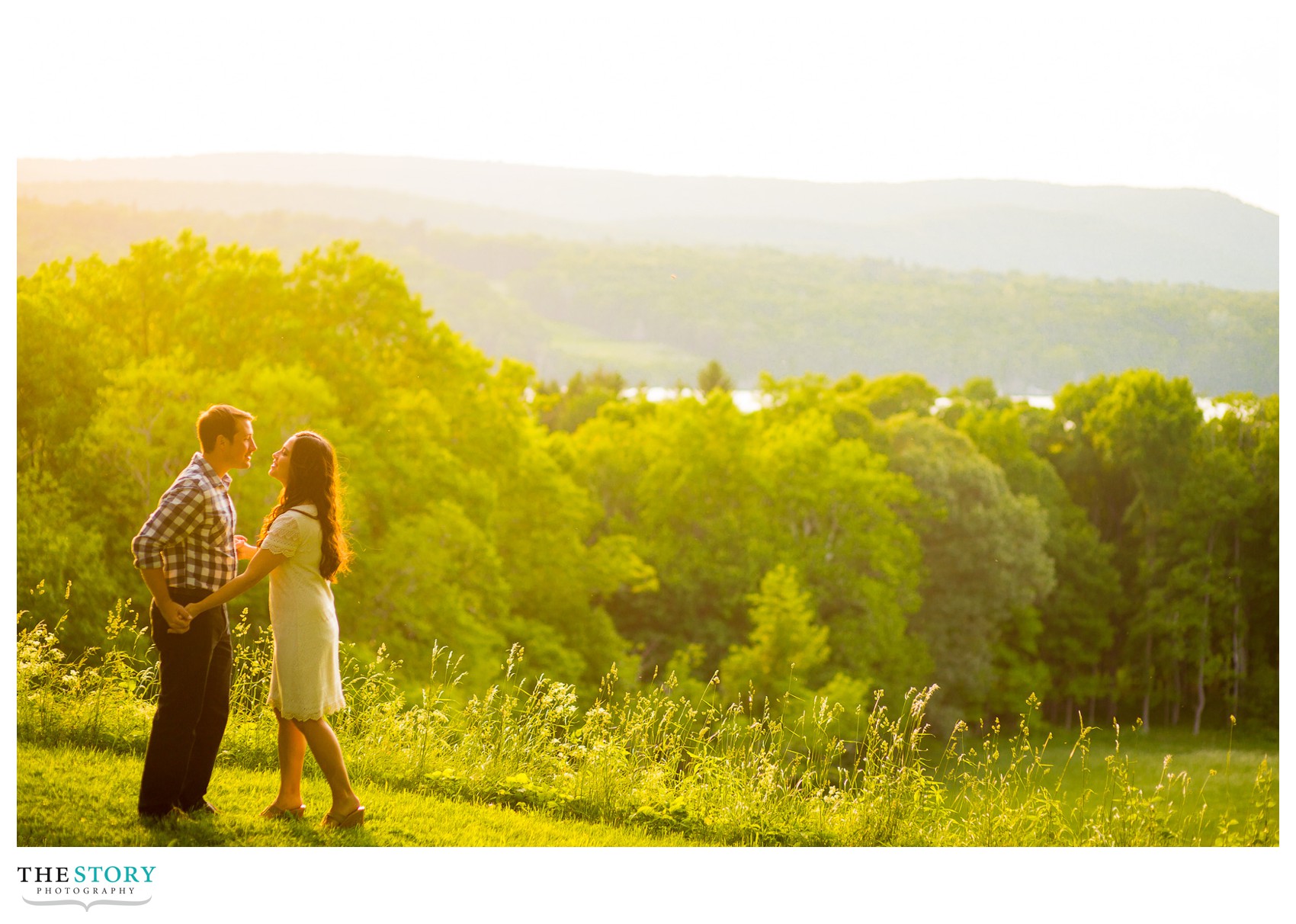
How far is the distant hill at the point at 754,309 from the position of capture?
30297mm

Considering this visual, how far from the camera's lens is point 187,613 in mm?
4719

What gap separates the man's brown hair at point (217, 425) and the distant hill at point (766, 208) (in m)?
13.8

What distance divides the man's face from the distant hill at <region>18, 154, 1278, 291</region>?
13.8 meters

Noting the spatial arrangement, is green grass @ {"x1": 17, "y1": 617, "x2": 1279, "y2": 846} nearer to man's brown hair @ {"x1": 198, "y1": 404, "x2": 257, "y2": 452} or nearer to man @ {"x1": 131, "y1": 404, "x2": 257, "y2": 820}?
man @ {"x1": 131, "y1": 404, "x2": 257, "y2": 820}

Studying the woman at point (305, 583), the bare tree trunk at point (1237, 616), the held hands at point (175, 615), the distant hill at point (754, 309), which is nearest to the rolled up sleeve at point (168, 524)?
the held hands at point (175, 615)

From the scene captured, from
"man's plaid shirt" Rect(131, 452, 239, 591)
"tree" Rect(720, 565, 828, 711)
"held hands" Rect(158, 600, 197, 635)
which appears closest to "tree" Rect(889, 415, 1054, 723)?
"tree" Rect(720, 565, 828, 711)

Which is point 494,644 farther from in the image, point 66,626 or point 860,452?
point 860,452

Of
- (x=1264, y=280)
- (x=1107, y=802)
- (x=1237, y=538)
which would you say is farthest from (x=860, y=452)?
(x=1107, y=802)

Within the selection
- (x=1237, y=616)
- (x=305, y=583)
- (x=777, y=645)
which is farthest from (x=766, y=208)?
(x=305, y=583)

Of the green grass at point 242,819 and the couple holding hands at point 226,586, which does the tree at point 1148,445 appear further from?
the couple holding hands at point 226,586

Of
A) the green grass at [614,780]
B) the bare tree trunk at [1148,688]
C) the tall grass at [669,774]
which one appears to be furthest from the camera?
Result: the bare tree trunk at [1148,688]

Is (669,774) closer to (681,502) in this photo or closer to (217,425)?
(217,425)

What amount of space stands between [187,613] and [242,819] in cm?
108
